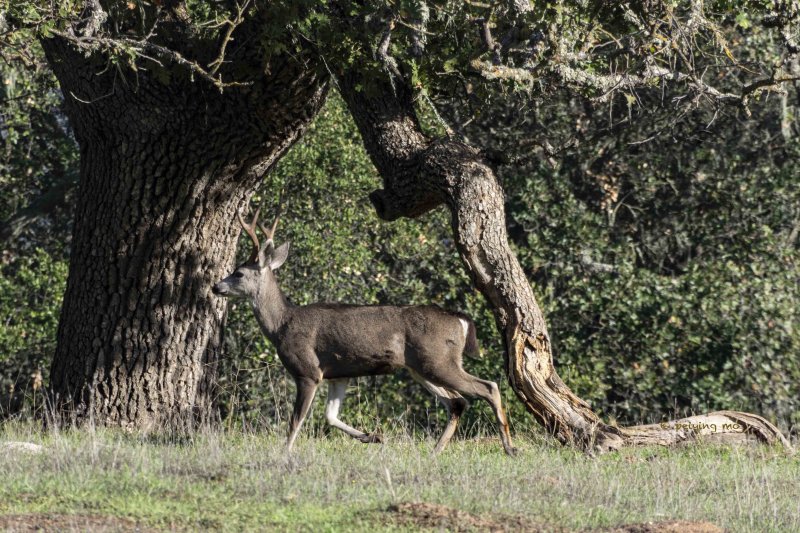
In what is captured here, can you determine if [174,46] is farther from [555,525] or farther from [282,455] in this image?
[555,525]

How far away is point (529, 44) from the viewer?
9.54 meters

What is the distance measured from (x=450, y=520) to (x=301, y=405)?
3397 mm

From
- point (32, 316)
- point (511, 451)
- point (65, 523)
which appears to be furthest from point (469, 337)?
point (32, 316)

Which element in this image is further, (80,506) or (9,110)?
(9,110)

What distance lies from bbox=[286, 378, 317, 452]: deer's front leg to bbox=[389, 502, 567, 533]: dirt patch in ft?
8.92

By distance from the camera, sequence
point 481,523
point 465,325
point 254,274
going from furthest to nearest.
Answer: point 254,274 → point 465,325 → point 481,523

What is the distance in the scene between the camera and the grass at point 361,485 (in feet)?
21.4

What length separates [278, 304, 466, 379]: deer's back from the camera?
380 inches

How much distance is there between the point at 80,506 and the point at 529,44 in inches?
199

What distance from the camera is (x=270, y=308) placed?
33.7 feet

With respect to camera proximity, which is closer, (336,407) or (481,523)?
(481,523)

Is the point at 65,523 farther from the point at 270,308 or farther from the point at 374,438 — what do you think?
the point at 270,308

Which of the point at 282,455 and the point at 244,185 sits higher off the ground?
the point at 244,185

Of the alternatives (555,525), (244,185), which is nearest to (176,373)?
(244,185)
